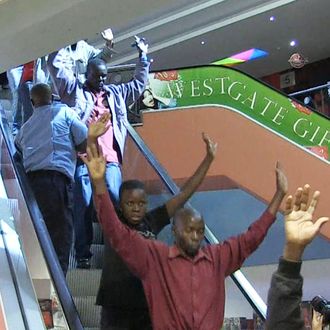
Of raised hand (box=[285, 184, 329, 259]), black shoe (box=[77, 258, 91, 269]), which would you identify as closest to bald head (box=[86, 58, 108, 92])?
black shoe (box=[77, 258, 91, 269])

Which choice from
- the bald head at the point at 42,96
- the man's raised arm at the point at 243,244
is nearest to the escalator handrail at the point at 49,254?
the bald head at the point at 42,96

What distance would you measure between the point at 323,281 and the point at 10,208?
7.61m

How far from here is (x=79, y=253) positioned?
4.50 m

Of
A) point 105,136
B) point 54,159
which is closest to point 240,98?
point 105,136

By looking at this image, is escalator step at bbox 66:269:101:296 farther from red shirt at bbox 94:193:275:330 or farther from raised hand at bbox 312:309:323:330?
raised hand at bbox 312:309:323:330

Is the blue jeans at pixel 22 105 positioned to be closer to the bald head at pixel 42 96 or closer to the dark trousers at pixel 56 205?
the bald head at pixel 42 96

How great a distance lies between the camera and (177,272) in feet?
9.70

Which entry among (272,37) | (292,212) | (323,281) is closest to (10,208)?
(292,212)

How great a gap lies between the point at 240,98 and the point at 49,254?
6.45 meters

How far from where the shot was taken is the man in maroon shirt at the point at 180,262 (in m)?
2.89

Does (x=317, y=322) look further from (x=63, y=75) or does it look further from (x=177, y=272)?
(x=63, y=75)

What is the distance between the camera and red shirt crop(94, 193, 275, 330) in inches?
113

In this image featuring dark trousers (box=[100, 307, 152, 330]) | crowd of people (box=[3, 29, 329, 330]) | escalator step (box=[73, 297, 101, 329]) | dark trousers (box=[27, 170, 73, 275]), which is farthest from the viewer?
dark trousers (box=[27, 170, 73, 275])

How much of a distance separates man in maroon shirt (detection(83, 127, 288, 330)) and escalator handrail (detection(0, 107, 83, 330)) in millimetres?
423
